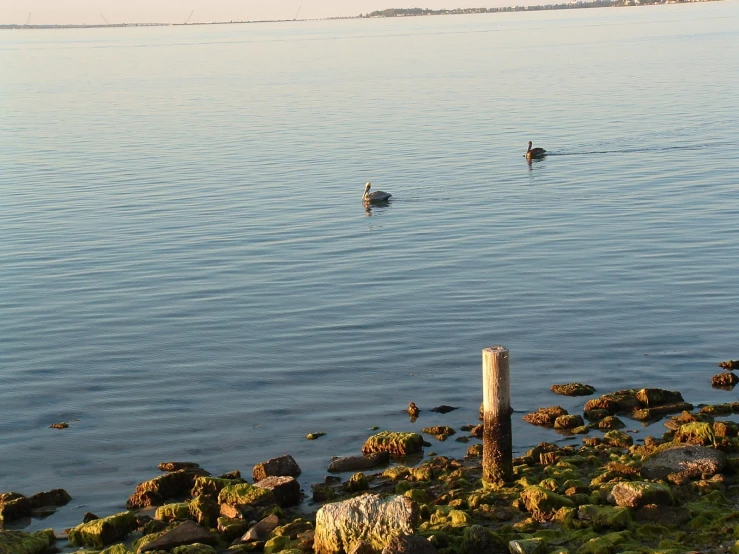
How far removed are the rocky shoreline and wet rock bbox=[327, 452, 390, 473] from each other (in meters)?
0.02

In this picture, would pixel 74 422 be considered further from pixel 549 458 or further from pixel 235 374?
pixel 549 458

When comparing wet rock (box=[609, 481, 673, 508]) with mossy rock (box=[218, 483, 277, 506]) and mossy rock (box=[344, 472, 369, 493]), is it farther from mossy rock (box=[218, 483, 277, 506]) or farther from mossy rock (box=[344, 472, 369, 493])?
mossy rock (box=[218, 483, 277, 506])

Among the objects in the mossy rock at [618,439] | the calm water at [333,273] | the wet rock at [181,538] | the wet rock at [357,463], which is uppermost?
the calm water at [333,273]

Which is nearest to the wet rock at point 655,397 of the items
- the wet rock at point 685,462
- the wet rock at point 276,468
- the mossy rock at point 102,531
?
the wet rock at point 685,462

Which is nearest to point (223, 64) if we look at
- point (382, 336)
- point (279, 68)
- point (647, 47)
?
point (279, 68)

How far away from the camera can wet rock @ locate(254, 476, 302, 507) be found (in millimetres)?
13938

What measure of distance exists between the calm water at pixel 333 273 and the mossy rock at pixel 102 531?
0.88 m

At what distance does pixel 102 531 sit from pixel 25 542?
916mm

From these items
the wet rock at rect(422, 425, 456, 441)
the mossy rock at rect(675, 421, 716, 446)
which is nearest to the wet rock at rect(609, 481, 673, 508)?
the mossy rock at rect(675, 421, 716, 446)

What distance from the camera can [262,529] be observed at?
12.9 m

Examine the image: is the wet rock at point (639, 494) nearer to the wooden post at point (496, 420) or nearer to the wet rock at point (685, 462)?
the wet rock at point (685, 462)

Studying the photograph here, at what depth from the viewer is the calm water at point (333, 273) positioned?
17625 mm

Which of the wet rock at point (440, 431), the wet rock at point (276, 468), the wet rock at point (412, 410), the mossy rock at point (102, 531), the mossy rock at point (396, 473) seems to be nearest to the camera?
the mossy rock at point (102, 531)

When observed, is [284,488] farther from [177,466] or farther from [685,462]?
[685,462]
